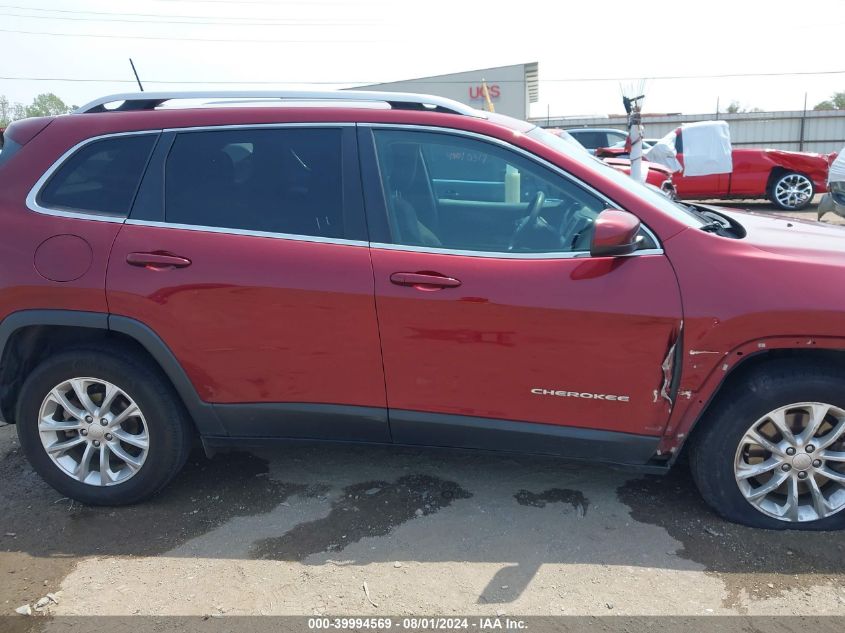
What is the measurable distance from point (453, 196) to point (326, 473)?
1637mm

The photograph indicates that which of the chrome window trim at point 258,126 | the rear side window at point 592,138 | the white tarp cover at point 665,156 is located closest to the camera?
the chrome window trim at point 258,126

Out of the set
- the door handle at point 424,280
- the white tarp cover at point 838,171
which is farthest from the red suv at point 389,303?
the white tarp cover at point 838,171

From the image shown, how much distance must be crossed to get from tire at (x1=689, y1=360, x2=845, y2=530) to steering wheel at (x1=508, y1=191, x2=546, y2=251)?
1134 mm

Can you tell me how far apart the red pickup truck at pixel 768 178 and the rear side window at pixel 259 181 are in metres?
10.6

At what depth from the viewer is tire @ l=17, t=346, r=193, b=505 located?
309cm

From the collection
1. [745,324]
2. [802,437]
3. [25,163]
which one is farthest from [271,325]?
[802,437]

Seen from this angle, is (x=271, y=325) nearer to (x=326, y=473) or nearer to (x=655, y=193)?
(x=326, y=473)

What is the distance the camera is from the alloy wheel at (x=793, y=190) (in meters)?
12.5

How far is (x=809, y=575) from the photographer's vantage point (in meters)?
2.65

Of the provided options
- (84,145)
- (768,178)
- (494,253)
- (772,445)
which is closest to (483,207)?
(494,253)

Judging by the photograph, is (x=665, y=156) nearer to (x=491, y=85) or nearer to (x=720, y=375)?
(x=720, y=375)

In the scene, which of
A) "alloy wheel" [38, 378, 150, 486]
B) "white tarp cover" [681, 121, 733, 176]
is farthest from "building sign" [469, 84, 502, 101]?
"alloy wheel" [38, 378, 150, 486]

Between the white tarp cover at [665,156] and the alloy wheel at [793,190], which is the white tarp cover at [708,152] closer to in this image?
the white tarp cover at [665,156]

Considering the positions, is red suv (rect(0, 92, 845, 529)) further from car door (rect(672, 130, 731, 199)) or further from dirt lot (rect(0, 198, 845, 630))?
car door (rect(672, 130, 731, 199))
